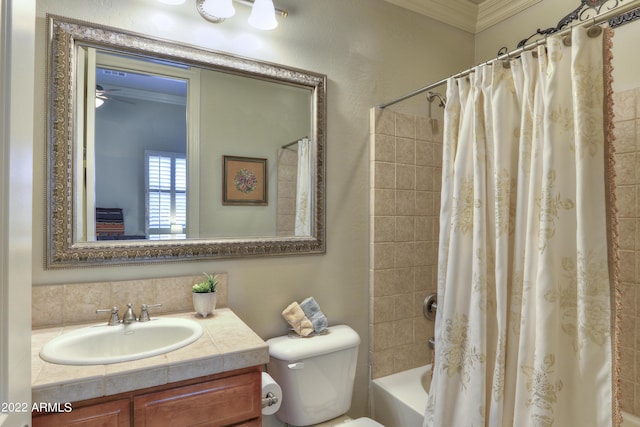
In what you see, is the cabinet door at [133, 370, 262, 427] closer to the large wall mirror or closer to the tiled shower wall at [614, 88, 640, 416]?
the large wall mirror

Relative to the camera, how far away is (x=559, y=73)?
1097mm

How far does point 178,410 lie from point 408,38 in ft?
7.20

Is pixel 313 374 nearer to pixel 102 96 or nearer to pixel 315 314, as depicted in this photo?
pixel 315 314

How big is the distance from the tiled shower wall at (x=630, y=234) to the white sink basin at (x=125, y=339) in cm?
189

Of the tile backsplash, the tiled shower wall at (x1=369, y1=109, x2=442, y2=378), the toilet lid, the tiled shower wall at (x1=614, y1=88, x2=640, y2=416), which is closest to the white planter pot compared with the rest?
the tile backsplash

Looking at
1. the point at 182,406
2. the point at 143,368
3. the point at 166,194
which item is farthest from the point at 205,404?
the point at 166,194

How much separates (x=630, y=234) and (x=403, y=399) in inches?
52.4

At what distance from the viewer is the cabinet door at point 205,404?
3.33ft

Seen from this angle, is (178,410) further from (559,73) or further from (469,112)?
(559,73)

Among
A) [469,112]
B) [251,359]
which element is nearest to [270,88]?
[469,112]

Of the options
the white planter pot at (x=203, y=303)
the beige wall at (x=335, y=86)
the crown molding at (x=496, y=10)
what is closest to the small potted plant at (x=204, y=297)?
the white planter pot at (x=203, y=303)

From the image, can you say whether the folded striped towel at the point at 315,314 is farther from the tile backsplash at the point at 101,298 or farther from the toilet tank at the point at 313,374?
Result: the tile backsplash at the point at 101,298

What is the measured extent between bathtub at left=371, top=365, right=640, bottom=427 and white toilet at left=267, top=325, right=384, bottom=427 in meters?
0.20

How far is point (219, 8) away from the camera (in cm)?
149
